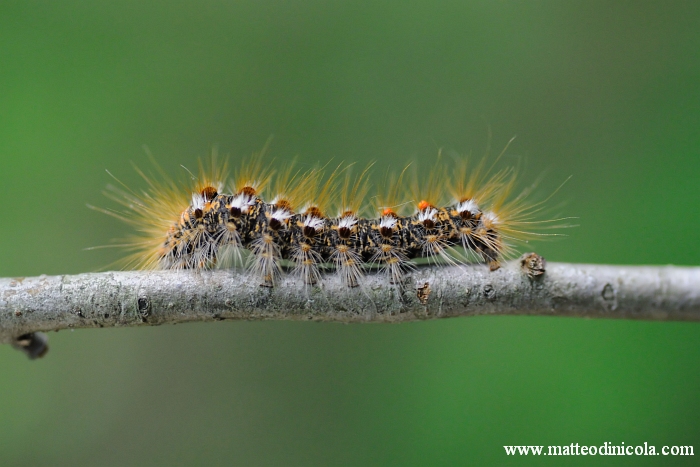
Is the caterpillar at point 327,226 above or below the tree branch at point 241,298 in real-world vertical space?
above

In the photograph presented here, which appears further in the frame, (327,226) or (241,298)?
(327,226)

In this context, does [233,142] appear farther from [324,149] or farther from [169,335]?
[169,335]

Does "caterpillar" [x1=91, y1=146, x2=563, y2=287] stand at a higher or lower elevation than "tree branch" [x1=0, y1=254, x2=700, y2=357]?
higher

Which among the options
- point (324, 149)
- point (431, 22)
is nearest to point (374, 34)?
point (431, 22)

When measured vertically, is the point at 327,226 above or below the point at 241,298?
above

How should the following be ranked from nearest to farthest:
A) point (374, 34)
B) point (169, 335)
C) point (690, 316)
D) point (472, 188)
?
point (690, 316), point (472, 188), point (169, 335), point (374, 34)

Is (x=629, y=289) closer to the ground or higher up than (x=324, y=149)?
closer to the ground

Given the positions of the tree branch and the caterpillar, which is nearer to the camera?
the tree branch

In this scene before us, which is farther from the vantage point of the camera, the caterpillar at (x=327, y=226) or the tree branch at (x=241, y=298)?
the caterpillar at (x=327, y=226)
